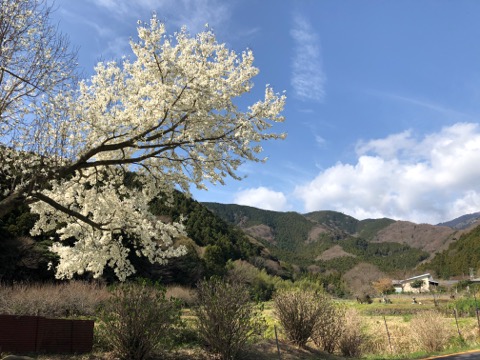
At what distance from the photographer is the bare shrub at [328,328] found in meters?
13.0

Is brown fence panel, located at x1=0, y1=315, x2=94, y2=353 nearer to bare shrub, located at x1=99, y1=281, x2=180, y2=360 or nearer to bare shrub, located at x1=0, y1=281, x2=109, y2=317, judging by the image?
bare shrub, located at x1=99, y1=281, x2=180, y2=360

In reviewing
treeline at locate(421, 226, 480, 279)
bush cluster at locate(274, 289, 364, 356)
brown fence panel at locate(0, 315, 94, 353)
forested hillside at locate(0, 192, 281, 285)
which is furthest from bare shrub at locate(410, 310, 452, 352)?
treeline at locate(421, 226, 480, 279)

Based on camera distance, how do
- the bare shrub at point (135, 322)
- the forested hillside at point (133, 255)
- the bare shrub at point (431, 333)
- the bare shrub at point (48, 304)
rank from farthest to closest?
the forested hillside at point (133, 255) → the bare shrub at point (431, 333) → the bare shrub at point (48, 304) → the bare shrub at point (135, 322)

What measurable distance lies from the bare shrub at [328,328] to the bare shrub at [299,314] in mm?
247

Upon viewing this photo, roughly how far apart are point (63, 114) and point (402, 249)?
195 metres

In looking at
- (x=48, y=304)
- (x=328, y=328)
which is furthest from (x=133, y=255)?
(x=328, y=328)

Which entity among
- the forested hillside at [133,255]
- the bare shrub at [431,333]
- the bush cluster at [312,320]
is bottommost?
the bare shrub at [431,333]

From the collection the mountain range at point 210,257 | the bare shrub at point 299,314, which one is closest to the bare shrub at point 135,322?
the mountain range at point 210,257

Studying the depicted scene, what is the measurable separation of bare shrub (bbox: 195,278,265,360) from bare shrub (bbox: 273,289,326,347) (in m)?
3.03

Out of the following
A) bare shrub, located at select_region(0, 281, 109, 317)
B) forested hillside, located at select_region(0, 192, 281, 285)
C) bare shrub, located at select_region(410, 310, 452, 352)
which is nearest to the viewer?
bare shrub, located at select_region(0, 281, 109, 317)

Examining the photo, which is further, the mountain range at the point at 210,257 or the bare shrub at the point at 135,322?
the mountain range at the point at 210,257

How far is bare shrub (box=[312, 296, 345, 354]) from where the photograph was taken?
42.8 feet

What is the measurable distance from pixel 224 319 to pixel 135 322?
2.04 metres

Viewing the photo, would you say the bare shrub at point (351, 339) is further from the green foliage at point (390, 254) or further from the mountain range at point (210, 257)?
the green foliage at point (390, 254)
